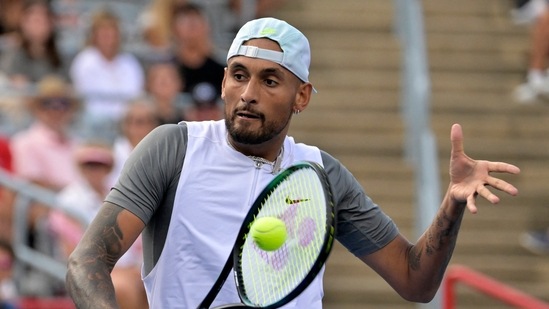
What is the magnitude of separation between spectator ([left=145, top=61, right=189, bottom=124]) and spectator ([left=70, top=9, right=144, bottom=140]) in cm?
18

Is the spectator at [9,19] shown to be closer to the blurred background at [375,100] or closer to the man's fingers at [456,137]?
the blurred background at [375,100]

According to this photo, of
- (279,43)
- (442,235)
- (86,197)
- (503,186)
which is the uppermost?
(279,43)

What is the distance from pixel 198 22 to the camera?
33.7 ft

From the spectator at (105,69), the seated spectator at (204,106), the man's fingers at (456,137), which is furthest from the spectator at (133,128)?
the man's fingers at (456,137)

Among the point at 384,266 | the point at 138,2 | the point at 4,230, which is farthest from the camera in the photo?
the point at 138,2

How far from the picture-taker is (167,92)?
32.6 feet

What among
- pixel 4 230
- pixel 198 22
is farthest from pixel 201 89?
pixel 4 230

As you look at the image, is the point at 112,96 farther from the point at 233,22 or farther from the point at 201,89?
the point at 233,22

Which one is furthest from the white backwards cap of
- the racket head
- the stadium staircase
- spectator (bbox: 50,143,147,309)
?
the stadium staircase

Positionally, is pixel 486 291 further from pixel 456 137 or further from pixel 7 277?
pixel 456 137

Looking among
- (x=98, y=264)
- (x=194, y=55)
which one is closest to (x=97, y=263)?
(x=98, y=264)

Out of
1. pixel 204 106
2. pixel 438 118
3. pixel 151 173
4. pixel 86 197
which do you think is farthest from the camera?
pixel 438 118

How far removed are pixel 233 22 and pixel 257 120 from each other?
734cm

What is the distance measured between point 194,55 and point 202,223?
6.12m
